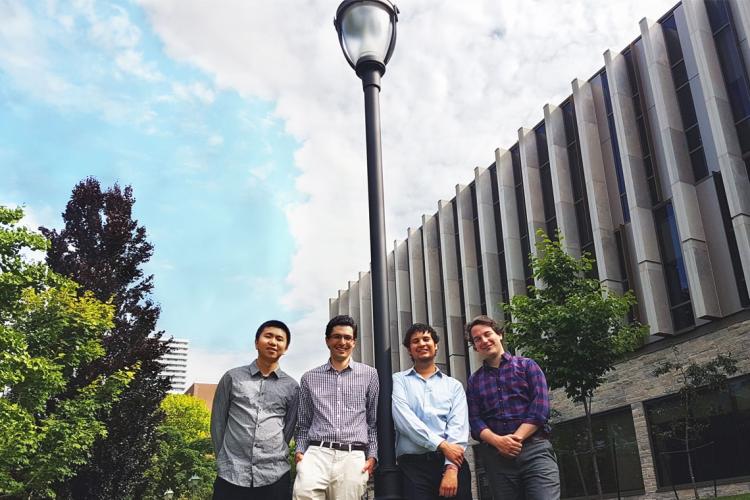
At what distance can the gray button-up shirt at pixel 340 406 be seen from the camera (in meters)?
4.43

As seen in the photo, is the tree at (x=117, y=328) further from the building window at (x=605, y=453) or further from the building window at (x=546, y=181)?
the building window at (x=546, y=181)

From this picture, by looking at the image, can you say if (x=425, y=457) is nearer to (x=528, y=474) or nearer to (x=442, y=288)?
(x=528, y=474)

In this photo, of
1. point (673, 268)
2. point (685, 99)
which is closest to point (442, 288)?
point (673, 268)

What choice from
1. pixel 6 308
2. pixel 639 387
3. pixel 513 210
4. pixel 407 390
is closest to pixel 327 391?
pixel 407 390

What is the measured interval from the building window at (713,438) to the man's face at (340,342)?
1468 cm

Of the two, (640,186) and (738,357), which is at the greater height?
(640,186)

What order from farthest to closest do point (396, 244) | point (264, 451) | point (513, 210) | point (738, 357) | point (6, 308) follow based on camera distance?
point (396, 244) → point (513, 210) → point (738, 357) → point (6, 308) → point (264, 451)

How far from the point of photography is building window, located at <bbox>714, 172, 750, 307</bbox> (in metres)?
17.9

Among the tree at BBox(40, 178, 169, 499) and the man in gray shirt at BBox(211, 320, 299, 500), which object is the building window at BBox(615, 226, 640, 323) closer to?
the tree at BBox(40, 178, 169, 499)

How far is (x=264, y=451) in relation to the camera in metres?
4.52

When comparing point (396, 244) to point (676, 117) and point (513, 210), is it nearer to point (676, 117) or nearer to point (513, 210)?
point (513, 210)

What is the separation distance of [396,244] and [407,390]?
34.9m

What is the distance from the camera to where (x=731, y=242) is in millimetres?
18531

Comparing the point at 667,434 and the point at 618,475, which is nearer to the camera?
the point at 667,434
